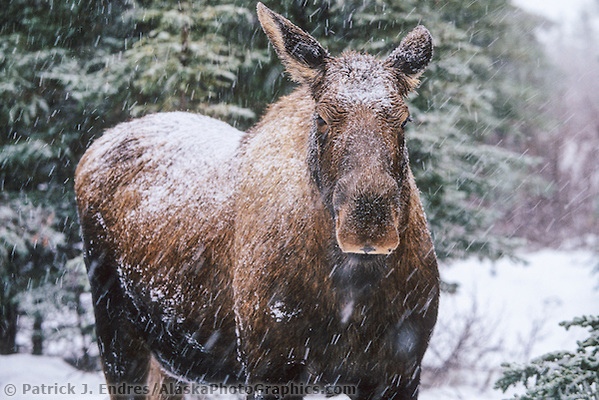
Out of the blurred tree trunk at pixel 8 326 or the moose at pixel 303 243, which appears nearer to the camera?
the moose at pixel 303 243

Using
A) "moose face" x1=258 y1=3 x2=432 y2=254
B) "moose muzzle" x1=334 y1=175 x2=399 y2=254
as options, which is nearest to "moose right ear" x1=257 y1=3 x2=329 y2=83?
"moose face" x1=258 y1=3 x2=432 y2=254

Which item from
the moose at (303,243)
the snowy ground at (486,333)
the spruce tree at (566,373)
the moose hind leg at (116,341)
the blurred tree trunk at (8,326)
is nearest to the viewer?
the moose at (303,243)

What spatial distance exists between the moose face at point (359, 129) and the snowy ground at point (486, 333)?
3937 mm

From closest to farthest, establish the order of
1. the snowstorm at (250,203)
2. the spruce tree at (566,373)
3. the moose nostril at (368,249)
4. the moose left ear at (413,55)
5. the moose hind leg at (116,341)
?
the moose nostril at (368,249) → the snowstorm at (250,203) → the moose left ear at (413,55) → the spruce tree at (566,373) → the moose hind leg at (116,341)

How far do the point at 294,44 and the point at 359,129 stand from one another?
0.62 m

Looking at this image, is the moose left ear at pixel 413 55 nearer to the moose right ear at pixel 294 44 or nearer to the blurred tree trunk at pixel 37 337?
the moose right ear at pixel 294 44

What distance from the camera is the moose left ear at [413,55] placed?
2.68m

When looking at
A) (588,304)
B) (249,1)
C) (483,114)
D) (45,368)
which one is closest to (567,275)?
(588,304)

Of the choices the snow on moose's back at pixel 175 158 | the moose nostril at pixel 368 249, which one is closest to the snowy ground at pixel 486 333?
the snow on moose's back at pixel 175 158

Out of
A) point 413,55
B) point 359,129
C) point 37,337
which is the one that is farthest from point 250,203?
Result: point 37,337

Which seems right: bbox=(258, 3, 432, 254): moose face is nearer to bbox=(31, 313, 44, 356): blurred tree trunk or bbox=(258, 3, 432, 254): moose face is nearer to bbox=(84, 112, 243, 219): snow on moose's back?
bbox=(84, 112, 243, 219): snow on moose's back

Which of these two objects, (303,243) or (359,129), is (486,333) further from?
(359,129)

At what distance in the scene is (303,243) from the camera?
2.65m

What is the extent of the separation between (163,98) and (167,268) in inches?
121
